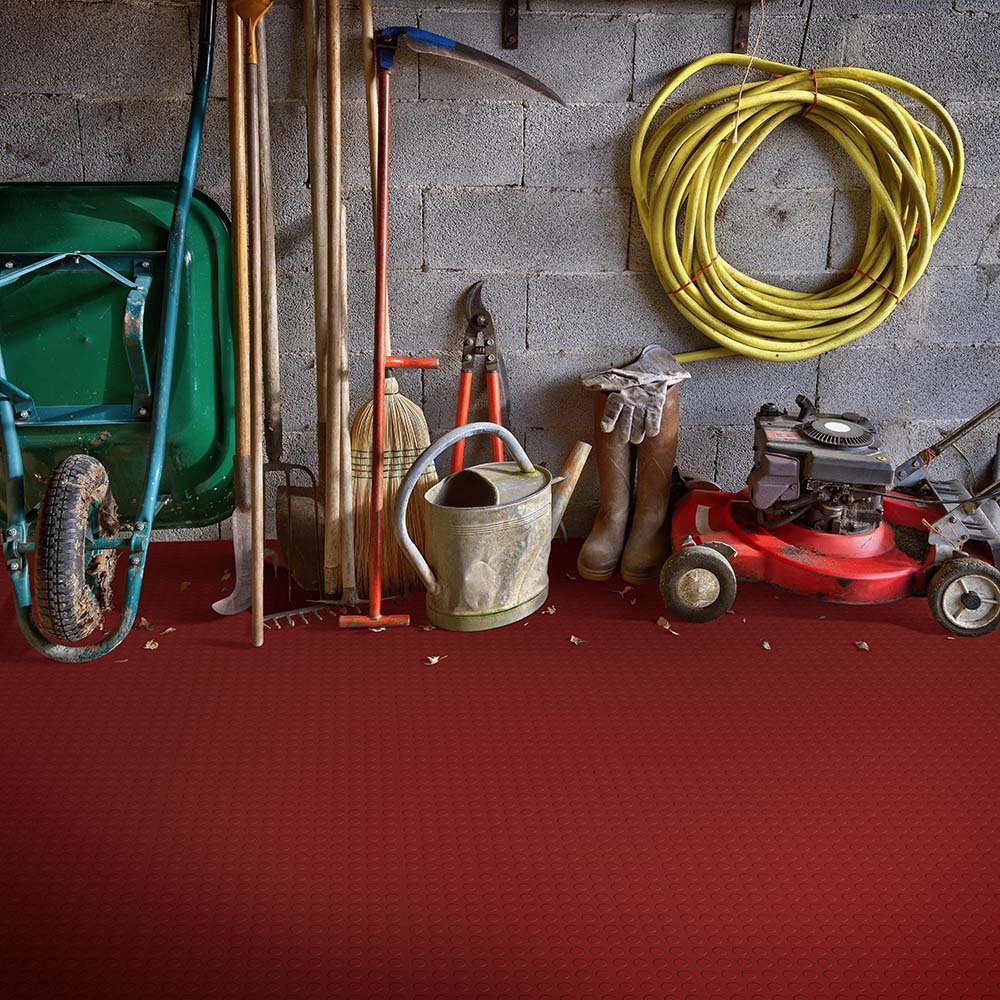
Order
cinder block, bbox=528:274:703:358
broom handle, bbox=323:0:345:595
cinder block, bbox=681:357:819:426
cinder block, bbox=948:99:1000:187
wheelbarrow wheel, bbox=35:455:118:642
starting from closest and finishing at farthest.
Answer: wheelbarrow wheel, bbox=35:455:118:642
broom handle, bbox=323:0:345:595
cinder block, bbox=948:99:1000:187
cinder block, bbox=528:274:703:358
cinder block, bbox=681:357:819:426

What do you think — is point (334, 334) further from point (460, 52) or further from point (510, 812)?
point (510, 812)

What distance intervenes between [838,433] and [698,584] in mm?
546

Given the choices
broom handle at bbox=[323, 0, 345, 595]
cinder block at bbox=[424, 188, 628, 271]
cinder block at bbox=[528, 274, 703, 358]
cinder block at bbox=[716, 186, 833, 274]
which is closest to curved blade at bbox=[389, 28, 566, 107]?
broom handle at bbox=[323, 0, 345, 595]

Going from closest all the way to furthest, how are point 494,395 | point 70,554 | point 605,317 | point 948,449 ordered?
point 70,554 → point 494,395 → point 605,317 → point 948,449

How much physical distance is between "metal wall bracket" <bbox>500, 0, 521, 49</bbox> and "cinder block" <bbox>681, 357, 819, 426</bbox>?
1071 mm

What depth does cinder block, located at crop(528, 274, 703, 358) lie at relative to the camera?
2943mm

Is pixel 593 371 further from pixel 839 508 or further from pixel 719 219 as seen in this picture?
pixel 839 508

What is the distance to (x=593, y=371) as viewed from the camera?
3.02m

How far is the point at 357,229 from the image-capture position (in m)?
2.82

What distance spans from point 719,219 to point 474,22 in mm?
882

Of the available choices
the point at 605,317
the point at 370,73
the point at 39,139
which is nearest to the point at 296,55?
the point at 370,73

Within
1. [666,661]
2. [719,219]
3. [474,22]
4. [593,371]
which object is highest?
[474,22]

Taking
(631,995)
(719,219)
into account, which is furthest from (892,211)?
(631,995)

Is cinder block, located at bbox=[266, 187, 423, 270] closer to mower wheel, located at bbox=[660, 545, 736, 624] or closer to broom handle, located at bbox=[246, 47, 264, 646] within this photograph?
broom handle, located at bbox=[246, 47, 264, 646]
